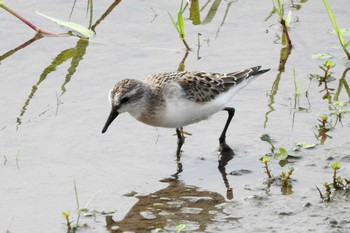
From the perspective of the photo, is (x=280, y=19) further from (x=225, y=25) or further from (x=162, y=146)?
(x=162, y=146)

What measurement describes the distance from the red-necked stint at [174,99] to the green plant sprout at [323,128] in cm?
87

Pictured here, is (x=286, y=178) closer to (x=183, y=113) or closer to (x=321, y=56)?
(x=183, y=113)

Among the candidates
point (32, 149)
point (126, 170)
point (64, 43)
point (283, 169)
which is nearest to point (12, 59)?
point (64, 43)

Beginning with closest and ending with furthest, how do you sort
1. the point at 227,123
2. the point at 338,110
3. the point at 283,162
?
the point at 283,162, the point at 227,123, the point at 338,110

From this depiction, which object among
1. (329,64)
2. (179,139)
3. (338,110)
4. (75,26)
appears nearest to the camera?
(179,139)

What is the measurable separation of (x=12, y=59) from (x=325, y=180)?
4369mm

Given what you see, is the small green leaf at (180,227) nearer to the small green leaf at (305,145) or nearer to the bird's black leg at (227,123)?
the bird's black leg at (227,123)

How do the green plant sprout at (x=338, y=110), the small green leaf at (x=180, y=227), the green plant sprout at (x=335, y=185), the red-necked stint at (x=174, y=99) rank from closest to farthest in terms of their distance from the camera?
1. the small green leaf at (x=180, y=227)
2. the green plant sprout at (x=335, y=185)
3. the red-necked stint at (x=174, y=99)
4. the green plant sprout at (x=338, y=110)

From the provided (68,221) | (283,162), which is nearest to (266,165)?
(283,162)

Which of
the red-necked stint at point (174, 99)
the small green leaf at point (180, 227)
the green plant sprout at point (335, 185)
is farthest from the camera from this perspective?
the red-necked stint at point (174, 99)

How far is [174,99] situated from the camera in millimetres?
8812

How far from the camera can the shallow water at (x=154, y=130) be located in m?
7.63

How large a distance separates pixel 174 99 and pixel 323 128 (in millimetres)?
1495

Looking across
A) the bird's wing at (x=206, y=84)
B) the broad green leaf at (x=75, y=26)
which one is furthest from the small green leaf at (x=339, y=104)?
the broad green leaf at (x=75, y=26)
